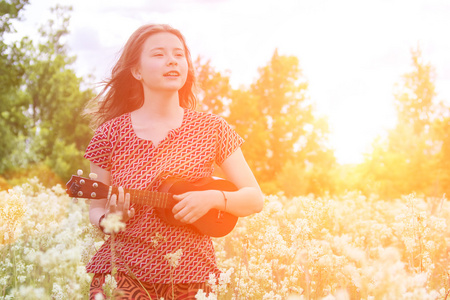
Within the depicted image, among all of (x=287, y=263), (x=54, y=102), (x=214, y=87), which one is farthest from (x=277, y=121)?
(x=287, y=263)

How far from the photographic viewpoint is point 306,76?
118ft

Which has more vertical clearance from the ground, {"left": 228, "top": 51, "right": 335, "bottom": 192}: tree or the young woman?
{"left": 228, "top": 51, "right": 335, "bottom": 192}: tree

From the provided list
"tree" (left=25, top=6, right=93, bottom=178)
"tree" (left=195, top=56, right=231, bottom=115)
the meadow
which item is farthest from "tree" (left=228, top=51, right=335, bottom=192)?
the meadow

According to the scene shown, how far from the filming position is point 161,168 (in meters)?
3.48

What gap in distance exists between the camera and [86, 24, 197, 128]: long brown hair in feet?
12.7

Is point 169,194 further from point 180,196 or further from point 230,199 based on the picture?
point 230,199

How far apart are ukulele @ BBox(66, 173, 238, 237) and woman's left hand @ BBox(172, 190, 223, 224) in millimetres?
65

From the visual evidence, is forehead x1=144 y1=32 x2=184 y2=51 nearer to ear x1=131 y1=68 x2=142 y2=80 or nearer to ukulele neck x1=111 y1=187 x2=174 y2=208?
ear x1=131 y1=68 x2=142 y2=80

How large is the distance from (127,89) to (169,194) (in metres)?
1.18

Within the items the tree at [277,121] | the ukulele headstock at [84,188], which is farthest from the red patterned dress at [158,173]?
the tree at [277,121]

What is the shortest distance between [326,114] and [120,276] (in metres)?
34.2

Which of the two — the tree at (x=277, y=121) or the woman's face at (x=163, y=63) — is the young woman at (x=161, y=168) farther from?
the tree at (x=277, y=121)

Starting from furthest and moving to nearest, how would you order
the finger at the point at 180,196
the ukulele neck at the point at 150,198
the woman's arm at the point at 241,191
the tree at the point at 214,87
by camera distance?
the tree at the point at 214,87 < the woman's arm at the point at 241,191 < the finger at the point at 180,196 < the ukulele neck at the point at 150,198

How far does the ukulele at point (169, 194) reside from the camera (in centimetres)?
307
